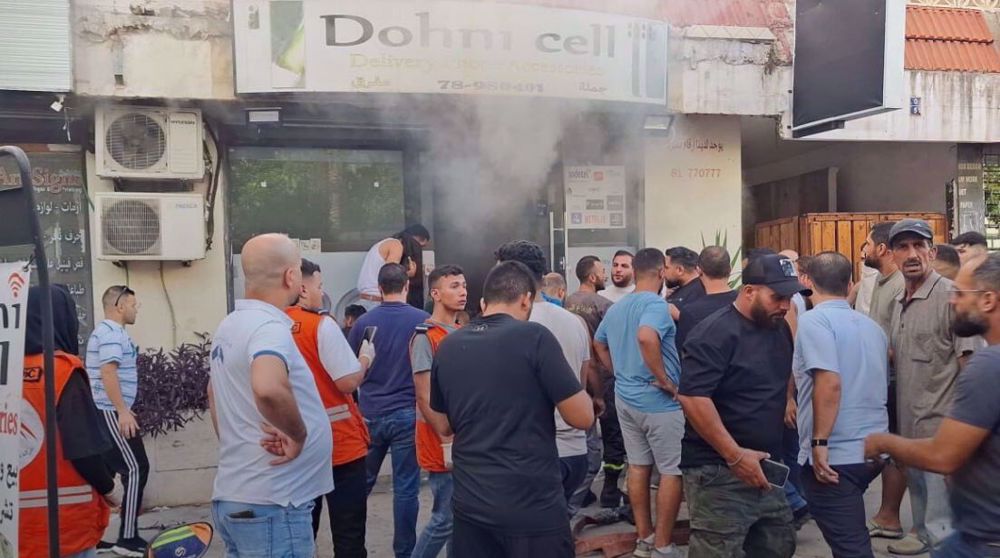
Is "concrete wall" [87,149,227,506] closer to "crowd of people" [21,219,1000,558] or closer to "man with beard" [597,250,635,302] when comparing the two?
"crowd of people" [21,219,1000,558]

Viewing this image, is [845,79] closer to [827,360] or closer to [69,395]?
[827,360]

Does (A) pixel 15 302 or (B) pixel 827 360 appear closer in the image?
(A) pixel 15 302

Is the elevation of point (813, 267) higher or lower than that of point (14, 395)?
higher

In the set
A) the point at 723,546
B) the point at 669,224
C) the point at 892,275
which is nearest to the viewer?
the point at 723,546

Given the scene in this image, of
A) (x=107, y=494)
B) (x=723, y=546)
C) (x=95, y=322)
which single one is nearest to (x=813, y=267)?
(x=723, y=546)

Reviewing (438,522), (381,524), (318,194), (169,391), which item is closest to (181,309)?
(169,391)

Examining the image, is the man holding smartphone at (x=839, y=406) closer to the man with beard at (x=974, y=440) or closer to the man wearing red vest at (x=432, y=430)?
the man with beard at (x=974, y=440)

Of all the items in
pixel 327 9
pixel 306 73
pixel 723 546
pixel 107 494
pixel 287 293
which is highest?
pixel 327 9

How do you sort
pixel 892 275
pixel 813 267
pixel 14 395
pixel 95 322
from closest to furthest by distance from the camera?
pixel 14 395, pixel 813 267, pixel 892 275, pixel 95 322

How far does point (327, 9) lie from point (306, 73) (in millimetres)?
519

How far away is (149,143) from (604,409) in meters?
4.15

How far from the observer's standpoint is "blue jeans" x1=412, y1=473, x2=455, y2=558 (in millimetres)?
4059

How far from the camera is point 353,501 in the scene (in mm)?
3926

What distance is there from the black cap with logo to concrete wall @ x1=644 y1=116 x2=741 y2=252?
4.62m
